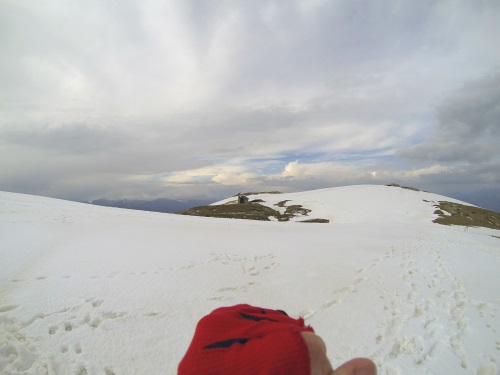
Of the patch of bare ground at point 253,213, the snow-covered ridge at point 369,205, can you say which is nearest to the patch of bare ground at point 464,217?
the snow-covered ridge at point 369,205

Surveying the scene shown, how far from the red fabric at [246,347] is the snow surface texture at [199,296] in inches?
101

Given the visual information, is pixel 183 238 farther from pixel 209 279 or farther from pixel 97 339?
pixel 97 339

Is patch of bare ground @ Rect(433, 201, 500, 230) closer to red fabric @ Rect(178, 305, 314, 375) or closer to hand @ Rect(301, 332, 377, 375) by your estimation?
hand @ Rect(301, 332, 377, 375)

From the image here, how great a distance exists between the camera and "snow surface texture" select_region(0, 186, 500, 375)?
15.4 ft

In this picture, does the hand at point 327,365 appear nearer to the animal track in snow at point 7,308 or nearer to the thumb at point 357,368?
the thumb at point 357,368

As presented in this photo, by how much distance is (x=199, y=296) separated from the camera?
7000 millimetres

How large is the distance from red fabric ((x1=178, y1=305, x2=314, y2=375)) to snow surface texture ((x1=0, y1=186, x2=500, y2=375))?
8.42 ft

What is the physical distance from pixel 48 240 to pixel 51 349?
25.2 feet

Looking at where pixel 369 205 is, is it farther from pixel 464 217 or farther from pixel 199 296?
pixel 199 296

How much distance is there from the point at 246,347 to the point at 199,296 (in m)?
5.22

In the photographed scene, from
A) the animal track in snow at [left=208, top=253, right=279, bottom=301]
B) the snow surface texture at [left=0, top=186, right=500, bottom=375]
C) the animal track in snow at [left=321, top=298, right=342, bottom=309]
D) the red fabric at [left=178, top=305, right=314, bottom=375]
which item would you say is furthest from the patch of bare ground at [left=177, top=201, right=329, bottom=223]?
the red fabric at [left=178, top=305, right=314, bottom=375]

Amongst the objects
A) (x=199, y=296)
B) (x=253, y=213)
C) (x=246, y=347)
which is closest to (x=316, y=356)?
(x=246, y=347)

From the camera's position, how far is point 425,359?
4938 millimetres

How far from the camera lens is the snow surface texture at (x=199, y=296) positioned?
4695 mm
